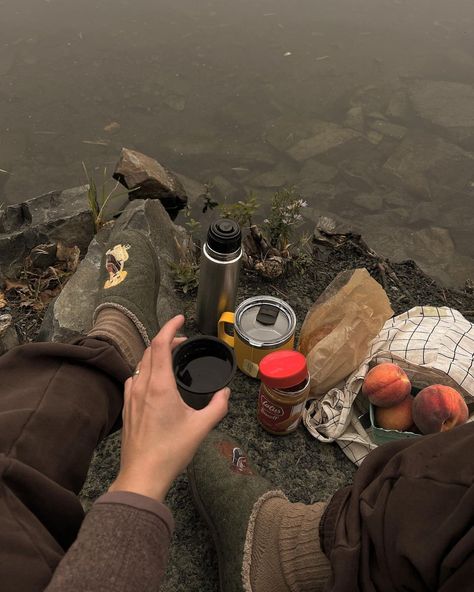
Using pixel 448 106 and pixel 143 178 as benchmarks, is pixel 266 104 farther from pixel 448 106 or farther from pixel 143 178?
pixel 143 178

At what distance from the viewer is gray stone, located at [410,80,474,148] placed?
211 inches

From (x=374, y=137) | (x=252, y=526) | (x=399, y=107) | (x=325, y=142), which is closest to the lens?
(x=252, y=526)

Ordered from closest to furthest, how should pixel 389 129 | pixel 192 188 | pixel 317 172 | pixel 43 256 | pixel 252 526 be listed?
pixel 252 526, pixel 43 256, pixel 192 188, pixel 317 172, pixel 389 129

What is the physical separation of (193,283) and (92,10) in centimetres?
508

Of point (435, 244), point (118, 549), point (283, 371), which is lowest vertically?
point (435, 244)

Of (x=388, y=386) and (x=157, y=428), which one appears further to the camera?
(x=388, y=386)

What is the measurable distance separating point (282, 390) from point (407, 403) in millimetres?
555

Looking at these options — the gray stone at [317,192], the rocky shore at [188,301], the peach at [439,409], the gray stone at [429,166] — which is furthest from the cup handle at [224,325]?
the gray stone at [429,166]

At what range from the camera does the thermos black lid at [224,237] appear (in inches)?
90.0

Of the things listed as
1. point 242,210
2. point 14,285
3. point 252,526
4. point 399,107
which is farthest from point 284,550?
point 399,107

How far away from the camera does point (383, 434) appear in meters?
2.16

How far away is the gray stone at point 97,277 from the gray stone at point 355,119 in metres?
2.70

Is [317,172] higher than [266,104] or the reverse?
the reverse

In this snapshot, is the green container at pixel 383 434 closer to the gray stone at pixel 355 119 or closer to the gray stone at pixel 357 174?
the gray stone at pixel 357 174
